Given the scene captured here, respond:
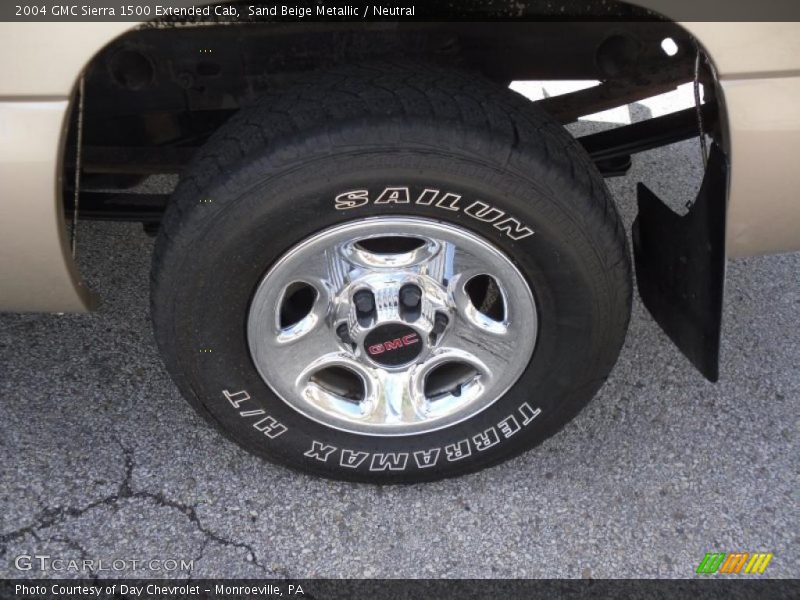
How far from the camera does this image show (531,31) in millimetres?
2381

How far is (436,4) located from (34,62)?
1.04 metres

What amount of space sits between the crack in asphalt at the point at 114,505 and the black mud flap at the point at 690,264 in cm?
133

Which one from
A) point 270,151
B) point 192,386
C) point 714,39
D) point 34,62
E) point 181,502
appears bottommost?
point 181,502

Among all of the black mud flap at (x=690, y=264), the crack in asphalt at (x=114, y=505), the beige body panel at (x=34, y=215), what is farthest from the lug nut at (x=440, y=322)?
the beige body panel at (x=34, y=215)

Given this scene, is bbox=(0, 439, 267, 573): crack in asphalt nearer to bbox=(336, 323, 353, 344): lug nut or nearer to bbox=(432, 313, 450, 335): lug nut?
bbox=(336, 323, 353, 344): lug nut

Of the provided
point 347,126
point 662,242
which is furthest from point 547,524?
point 347,126

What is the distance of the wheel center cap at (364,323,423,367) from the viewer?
2201 mm

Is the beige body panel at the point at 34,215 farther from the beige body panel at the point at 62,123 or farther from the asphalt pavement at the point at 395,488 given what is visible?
the asphalt pavement at the point at 395,488

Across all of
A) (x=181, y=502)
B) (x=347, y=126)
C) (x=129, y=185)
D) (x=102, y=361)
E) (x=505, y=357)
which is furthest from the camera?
(x=129, y=185)

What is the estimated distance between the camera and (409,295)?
2172mm

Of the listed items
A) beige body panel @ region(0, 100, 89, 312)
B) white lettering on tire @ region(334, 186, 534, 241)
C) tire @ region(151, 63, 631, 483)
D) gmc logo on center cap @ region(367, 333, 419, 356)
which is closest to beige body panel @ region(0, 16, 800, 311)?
beige body panel @ region(0, 100, 89, 312)

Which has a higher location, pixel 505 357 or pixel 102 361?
pixel 505 357

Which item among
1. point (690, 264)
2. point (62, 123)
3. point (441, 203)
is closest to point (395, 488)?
point (441, 203)

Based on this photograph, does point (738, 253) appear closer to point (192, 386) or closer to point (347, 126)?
point (347, 126)
